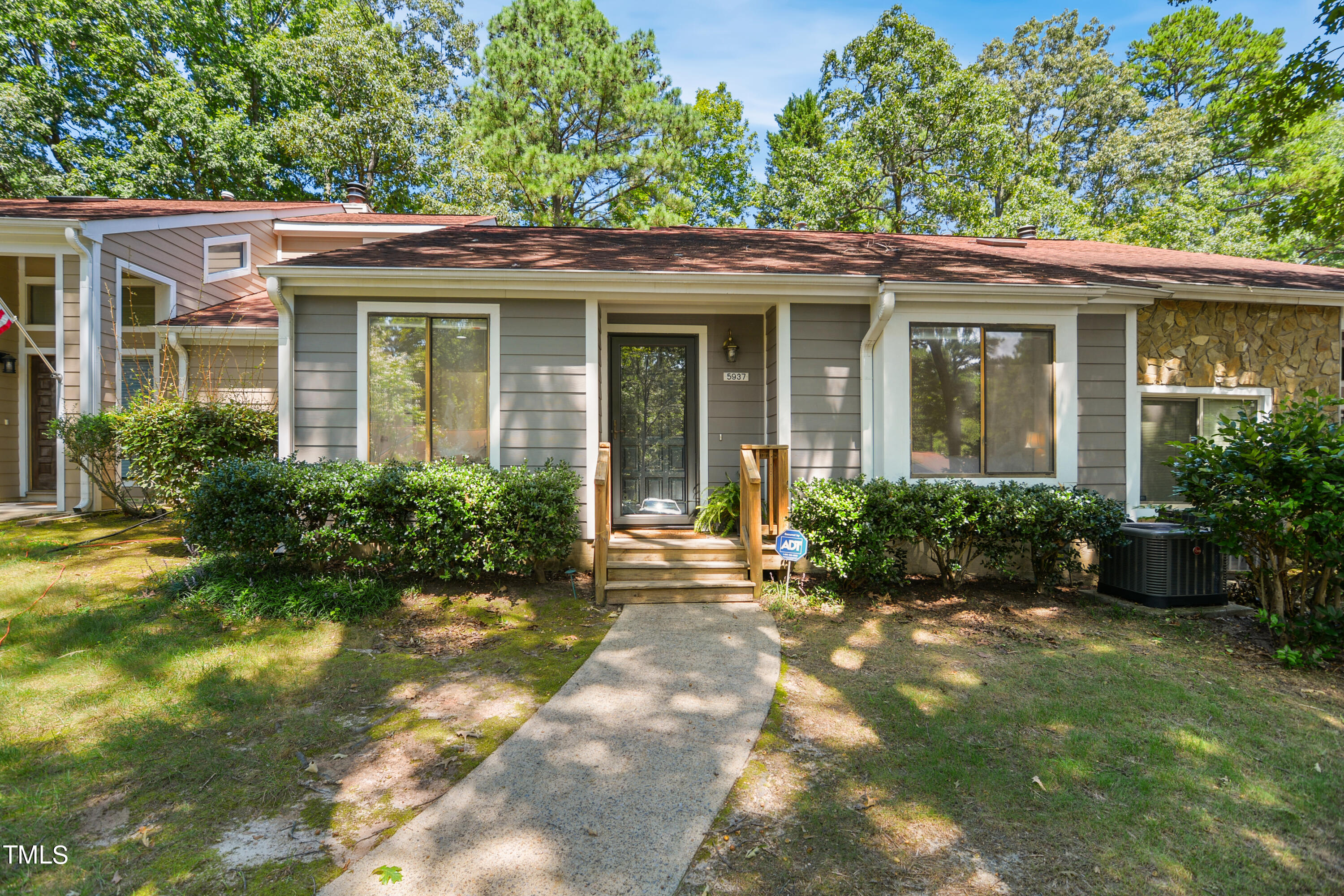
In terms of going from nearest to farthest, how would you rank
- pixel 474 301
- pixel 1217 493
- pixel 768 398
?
1. pixel 1217 493
2. pixel 474 301
3. pixel 768 398

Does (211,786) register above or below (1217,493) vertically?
below

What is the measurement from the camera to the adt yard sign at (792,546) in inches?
198

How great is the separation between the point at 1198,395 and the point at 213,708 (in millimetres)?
9094

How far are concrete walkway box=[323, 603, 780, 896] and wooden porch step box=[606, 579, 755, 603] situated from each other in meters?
1.05

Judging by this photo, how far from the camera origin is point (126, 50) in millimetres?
15383

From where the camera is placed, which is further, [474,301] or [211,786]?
[474,301]

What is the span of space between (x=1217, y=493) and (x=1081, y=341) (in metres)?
2.14

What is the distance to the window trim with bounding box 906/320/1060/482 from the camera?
5812mm

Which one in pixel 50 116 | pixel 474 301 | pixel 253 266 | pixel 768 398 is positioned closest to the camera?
pixel 474 301

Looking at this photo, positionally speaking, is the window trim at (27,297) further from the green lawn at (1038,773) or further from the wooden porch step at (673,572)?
the green lawn at (1038,773)

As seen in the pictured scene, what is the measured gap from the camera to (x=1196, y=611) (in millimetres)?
4941

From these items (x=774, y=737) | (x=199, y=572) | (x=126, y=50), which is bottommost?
(x=774, y=737)

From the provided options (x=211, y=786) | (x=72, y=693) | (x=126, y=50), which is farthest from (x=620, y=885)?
(x=126, y=50)

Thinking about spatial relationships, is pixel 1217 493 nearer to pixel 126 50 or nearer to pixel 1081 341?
pixel 1081 341
